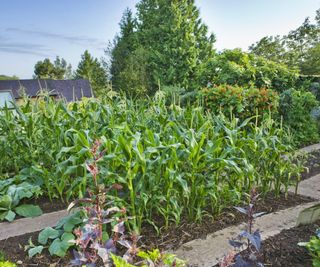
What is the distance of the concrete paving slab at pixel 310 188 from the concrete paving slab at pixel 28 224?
1.85 metres

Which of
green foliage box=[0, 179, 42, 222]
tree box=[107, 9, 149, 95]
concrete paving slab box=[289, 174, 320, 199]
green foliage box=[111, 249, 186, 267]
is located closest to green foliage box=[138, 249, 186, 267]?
green foliage box=[111, 249, 186, 267]

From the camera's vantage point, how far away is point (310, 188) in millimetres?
2455

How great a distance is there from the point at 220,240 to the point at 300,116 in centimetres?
393

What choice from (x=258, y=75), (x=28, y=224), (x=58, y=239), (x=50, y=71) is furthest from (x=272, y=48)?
(x=50, y=71)

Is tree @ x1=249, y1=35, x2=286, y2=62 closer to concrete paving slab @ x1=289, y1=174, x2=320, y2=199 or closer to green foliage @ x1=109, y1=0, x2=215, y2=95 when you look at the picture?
green foliage @ x1=109, y1=0, x2=215, y2=95

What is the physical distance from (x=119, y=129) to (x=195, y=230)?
2.74ft

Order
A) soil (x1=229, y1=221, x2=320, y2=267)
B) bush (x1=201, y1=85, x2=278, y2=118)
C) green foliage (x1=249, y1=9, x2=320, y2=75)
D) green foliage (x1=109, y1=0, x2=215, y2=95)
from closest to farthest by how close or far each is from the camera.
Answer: soil (x1=229, y1=221, x2=320, y2=267)
bush (x1=201, y1=85, x2=278, y2=118)
green foliage (x1=249, y1=9, x2=320, y2=75)
green foliage (x1=109, y1=0, x2=215, y2=95)

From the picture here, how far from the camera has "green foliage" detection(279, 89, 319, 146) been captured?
4.75 meters

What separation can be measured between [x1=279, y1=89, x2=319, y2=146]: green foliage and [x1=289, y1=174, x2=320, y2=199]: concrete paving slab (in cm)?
213

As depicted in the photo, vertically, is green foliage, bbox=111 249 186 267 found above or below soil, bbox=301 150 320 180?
above

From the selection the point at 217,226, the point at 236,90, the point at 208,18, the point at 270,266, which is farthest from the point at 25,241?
the point at 208,18

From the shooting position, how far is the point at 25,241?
1.61 metres

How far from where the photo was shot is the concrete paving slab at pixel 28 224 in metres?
1.72

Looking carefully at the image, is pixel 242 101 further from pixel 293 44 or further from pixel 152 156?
pixel 293 44
